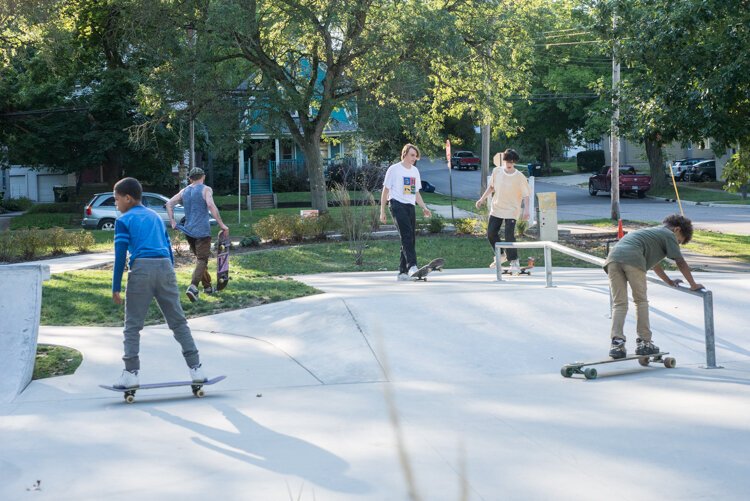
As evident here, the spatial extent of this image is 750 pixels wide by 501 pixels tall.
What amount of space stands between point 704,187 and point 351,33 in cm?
3284

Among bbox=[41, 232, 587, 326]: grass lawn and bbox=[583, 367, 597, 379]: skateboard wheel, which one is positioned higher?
bbox=[41, 232, 587, 326]: grass lawn

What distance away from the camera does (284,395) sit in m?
7.41

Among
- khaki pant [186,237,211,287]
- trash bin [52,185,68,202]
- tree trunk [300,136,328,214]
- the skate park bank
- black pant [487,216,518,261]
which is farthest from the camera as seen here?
trash bin [52,185,68,202]

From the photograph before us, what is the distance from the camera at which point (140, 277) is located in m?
7.01

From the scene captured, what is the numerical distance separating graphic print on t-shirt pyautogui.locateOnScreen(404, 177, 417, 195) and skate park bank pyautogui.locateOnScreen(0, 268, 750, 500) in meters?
1.42

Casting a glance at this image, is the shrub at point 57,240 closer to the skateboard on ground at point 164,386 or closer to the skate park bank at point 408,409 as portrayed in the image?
the skate park bank at point 408,409

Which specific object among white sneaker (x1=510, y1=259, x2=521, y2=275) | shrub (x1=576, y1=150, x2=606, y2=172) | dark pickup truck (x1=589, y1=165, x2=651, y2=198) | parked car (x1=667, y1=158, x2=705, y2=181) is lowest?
white sneaker (x1=510, y1=259, x2=521, y2=275)

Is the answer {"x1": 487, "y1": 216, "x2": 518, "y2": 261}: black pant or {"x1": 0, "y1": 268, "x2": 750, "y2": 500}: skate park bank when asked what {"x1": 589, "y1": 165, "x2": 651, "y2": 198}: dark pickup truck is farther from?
{"x1": 0, "y1": 268, "x2": 750, "y2": 500}: skate park bank

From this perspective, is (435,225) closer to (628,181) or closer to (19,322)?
(19,322)

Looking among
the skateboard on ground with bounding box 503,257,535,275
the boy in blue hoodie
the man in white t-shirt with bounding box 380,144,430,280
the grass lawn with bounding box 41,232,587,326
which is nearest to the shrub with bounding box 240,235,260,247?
the grass lawn with bounding box 41,232,587,326

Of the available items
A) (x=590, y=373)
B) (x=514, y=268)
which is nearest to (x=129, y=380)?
(x=590, y=373)

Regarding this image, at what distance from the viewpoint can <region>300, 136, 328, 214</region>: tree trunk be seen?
28.6 metres

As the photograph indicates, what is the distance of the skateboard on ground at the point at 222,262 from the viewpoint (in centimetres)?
1226

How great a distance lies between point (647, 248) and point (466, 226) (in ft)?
50.1
